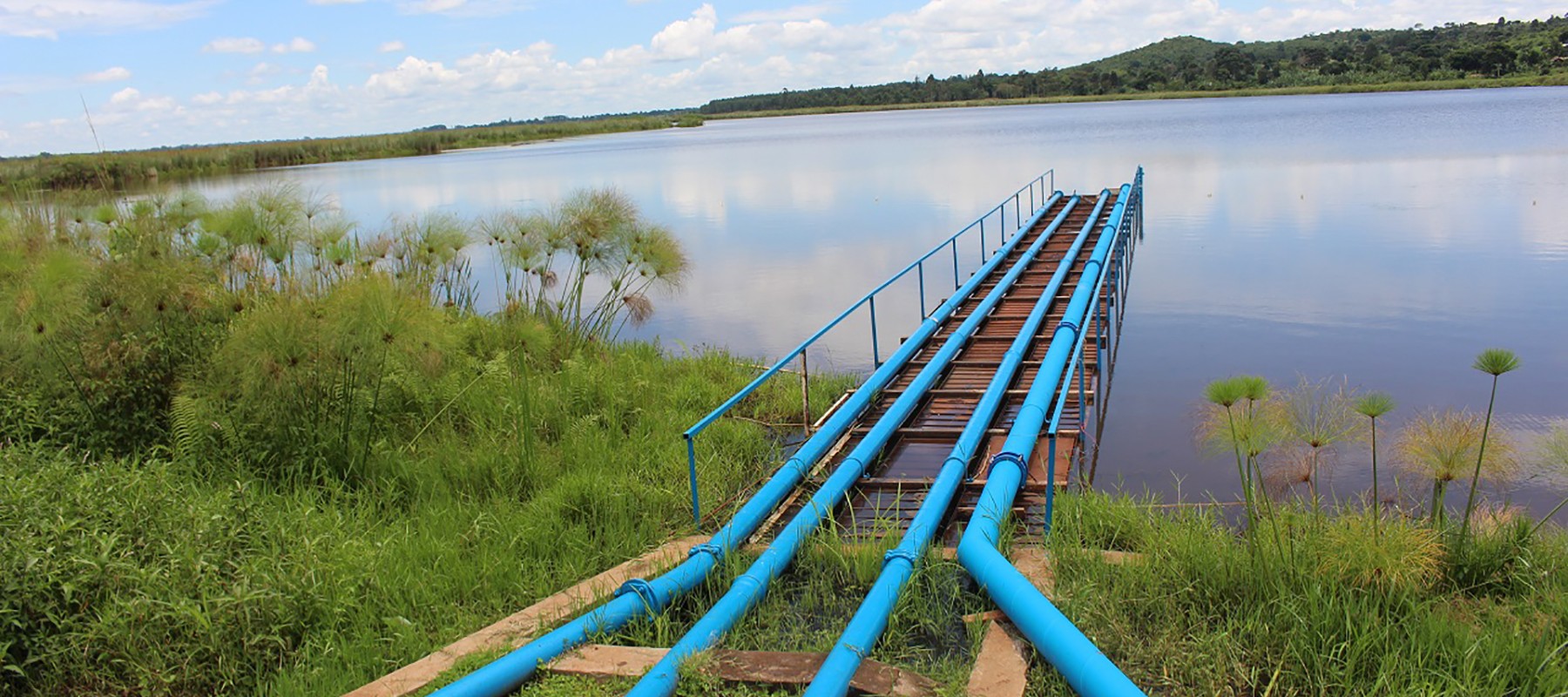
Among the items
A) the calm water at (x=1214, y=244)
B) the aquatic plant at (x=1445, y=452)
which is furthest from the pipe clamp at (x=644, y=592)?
the calm water at (x=1214, y=244)

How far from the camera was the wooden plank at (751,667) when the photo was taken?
3865mm

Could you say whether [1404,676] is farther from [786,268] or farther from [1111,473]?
[786,268]

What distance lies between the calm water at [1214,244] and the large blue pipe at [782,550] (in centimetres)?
174

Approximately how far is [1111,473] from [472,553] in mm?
5082

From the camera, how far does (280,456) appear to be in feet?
21.0

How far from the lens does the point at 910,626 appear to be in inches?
177

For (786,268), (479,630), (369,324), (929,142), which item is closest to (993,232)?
(786,268)

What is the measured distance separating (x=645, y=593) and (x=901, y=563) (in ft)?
3.80

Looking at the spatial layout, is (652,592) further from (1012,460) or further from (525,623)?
(1012,460)

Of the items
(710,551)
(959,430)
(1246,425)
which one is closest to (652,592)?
(710,551)

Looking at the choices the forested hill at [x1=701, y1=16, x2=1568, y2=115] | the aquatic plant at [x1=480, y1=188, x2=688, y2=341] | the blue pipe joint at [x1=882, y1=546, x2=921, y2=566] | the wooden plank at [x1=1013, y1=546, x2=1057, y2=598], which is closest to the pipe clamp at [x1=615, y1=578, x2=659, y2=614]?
the blue pipe joint at [x1=882, y1=546, x2=921, y2=566]

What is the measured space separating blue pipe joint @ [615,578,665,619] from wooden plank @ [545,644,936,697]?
0.37 meters

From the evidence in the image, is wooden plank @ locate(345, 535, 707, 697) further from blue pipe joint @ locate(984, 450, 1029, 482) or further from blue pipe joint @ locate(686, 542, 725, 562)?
blue pipe joint @ locate(984, 450, 1029, 482)

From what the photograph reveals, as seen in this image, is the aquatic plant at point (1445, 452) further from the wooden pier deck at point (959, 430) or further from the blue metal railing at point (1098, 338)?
the wooden pier deck at point (959, 430)
